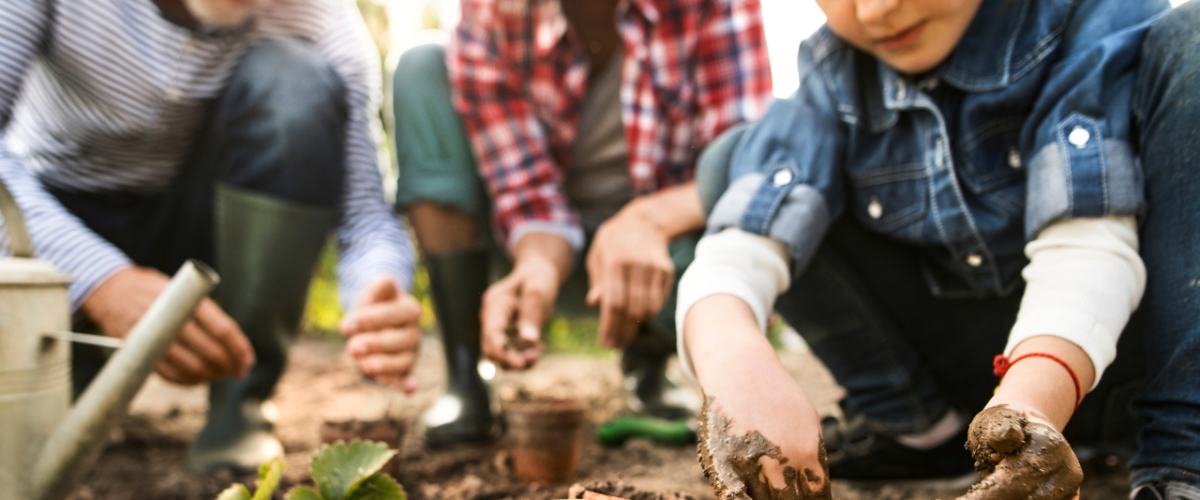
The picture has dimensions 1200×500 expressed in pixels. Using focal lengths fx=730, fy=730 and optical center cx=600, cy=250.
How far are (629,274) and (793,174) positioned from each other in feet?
1.38

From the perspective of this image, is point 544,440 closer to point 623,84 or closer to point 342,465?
point 342,465

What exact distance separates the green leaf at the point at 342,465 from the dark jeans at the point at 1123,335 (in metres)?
0.80

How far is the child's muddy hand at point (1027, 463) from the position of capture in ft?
2.34

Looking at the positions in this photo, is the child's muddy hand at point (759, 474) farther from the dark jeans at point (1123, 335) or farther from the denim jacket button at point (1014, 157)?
the denim jacket button at point (1014, 157)

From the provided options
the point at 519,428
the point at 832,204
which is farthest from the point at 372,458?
the point at 832,204

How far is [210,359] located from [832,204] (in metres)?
1.17

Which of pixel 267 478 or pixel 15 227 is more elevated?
pixel 15 227

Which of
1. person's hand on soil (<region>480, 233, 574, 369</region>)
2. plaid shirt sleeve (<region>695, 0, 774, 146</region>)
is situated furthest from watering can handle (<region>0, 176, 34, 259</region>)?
plaid shirt sleeve (<region>695, 0, 774, 146</region>)

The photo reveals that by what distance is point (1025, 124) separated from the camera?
1097 mm

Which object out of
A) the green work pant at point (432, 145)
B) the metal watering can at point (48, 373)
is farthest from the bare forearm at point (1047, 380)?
the metal watering can at point (48, 373)

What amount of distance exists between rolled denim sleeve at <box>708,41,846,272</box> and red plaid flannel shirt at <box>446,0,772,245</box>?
1.74ft

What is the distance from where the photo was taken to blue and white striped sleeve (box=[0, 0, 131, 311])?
1312 millimetres

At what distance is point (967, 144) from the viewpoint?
3.82ft

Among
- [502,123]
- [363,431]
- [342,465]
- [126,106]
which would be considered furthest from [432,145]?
[342,465]
